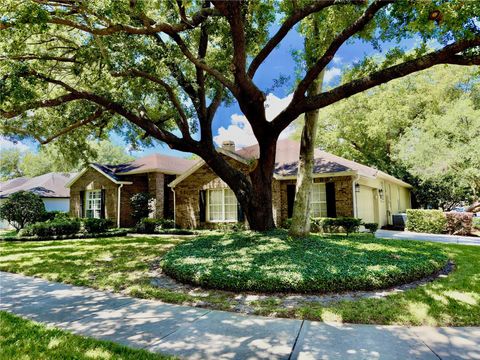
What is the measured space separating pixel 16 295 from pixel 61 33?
31.4 feet

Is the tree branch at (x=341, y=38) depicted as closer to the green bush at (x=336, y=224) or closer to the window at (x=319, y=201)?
the green bush at (x=336, y=224)

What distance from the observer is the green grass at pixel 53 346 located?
340 cm

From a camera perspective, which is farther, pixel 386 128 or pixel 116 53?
pixel 386 128

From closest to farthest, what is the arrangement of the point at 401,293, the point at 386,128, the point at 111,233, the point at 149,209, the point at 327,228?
the point at 401,293
the point at 327,228
the point at 111,233
the point at 149,209
the point at 386,128

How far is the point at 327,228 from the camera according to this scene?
580 inches

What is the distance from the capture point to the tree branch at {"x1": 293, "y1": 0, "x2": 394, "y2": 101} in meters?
7.77

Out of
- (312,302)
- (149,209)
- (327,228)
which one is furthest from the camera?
(149,209)

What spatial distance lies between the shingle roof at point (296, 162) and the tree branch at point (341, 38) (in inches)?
268

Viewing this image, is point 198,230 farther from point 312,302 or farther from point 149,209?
point 312,302

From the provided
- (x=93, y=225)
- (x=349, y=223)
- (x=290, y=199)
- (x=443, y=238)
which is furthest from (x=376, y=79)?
(x=93, y=225)

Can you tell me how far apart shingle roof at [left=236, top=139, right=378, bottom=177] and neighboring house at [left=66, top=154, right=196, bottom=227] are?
5806 mm

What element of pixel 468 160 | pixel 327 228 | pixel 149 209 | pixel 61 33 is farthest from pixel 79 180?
pixel 468 160

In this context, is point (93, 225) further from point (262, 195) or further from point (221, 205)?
point (262, 195)

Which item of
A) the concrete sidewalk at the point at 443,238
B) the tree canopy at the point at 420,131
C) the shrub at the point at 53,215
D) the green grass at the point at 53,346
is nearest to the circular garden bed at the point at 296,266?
the green grass at the point at 53,346
